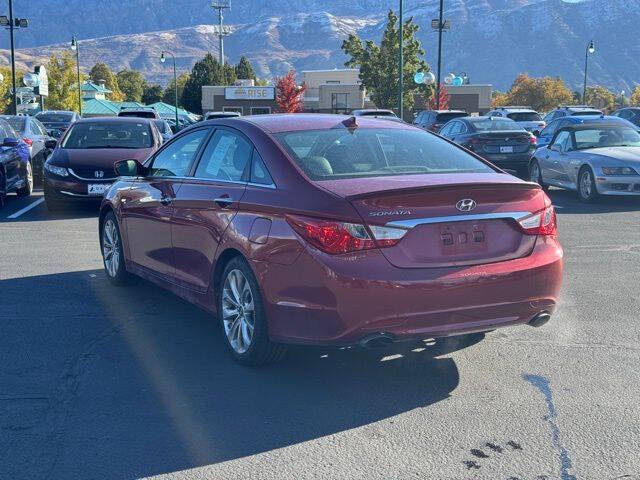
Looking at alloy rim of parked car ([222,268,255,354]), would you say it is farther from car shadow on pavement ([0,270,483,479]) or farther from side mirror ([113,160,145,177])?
side mirror ([113,160,145,177])

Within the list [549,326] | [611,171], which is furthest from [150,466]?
[611,171]

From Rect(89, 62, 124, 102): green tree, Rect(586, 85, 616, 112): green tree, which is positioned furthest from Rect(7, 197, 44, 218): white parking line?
Rect(89, 62, 124, 102): green tree

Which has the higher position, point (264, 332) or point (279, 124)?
point (279, 124)

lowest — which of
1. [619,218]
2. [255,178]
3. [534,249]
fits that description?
[619,218]

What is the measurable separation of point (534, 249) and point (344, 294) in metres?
1.28

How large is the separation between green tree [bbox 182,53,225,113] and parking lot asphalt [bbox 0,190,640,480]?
81.6m

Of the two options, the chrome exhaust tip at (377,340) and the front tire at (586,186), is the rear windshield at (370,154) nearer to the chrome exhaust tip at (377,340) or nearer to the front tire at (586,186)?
the chrome exhaust tip at (377,340)

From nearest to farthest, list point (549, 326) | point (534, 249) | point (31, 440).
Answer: point (31, 440) < point (534, 249) < point (549, 326)

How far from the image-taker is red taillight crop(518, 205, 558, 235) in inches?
200

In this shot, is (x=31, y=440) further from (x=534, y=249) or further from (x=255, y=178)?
(x=534, y=249)

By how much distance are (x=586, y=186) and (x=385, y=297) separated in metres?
10.9

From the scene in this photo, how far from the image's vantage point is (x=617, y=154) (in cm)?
1434

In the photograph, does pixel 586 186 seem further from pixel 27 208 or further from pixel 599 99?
pixel 599 99

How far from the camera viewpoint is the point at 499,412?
183 inches
